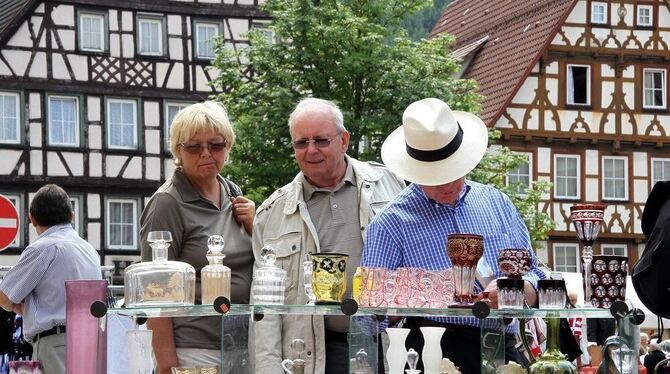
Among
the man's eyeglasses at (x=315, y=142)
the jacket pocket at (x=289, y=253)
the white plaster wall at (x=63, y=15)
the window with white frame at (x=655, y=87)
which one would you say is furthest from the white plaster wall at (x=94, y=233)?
the man's eyeglasses at (x=315, y=142)

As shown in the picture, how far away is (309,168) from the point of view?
24.5 feet

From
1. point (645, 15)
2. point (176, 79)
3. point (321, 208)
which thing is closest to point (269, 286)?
point (321, 208)

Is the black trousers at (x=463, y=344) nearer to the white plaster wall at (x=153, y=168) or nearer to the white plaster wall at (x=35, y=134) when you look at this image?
the white plaster wall at (x=35, y=134)

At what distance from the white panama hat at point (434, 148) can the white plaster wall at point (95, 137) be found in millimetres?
32411

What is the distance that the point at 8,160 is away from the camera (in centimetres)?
3844

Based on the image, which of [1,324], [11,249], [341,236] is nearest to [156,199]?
[341,236]

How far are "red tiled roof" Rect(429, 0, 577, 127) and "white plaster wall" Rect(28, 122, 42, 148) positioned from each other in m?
9.98

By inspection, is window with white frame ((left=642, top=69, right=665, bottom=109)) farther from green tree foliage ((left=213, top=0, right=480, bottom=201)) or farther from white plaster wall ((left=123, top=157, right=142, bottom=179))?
white plaster wall ((left=123, top=157, right=142, bottom=179))

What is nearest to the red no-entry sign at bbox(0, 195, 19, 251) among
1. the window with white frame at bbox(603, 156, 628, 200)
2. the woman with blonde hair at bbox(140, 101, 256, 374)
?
the woman with blonde hair at bbox(140, 101, 256, 374)

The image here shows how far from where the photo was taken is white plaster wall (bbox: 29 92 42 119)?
38625 millimetres

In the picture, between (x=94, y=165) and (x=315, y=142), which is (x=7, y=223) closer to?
(x=315, y=142)

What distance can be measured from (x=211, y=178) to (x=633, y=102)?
3555cm

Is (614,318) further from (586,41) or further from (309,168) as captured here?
(586,41)

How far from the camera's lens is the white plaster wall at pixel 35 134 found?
3856cm
